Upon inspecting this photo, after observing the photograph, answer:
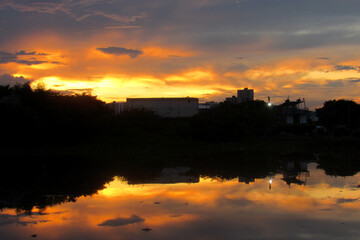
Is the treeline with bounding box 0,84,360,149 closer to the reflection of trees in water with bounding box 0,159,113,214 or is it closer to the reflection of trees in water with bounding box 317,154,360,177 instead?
the reflection of trees in water with bounding box 0,159,113,214

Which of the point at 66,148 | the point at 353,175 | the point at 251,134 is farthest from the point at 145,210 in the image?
the point at 251,134

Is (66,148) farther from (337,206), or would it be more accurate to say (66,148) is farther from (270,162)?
(337,206)

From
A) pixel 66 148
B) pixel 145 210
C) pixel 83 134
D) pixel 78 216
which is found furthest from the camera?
pixel 83 134

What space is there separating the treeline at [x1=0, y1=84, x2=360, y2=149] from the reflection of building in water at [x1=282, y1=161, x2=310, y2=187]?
1297cm

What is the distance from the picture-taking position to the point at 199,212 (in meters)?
9.14

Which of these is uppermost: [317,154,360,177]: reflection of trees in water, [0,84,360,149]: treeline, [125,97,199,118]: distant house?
[125,97,199,118]: distant house

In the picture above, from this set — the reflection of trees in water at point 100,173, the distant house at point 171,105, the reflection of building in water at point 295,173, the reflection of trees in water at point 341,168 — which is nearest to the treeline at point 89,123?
the reflection of trees in water at point 100,173

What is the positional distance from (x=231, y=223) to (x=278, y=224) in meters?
0.98

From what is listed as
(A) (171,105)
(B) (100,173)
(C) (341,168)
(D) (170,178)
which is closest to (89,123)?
(B) (100,173)

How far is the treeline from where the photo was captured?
2670 cm

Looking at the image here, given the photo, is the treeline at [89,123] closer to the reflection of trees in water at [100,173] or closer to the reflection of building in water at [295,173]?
the reflection of trees in water at [100,173]

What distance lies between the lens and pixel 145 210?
31.0 feet

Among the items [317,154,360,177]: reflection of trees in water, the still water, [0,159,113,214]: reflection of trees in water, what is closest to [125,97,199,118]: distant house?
[0,159,113,214]: reflection of trees in water

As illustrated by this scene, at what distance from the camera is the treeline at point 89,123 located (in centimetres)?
2670
